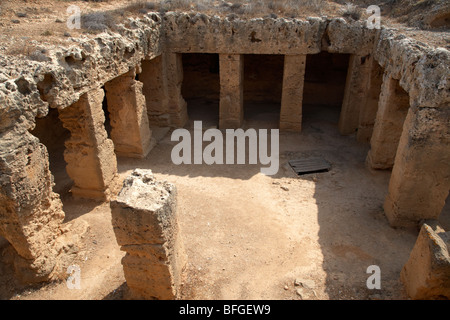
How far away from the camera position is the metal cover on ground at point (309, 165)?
906cm

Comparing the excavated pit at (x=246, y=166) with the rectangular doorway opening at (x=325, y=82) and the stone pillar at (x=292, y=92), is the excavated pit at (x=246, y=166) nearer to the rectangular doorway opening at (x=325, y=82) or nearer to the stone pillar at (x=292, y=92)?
the stone pillar at (x=292, y=92)

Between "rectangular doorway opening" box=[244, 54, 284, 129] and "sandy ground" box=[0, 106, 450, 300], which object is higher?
"rectangular doorway opening" box=[244, 54, 284, 129]

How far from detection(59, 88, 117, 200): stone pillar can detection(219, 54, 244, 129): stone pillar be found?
175 inches

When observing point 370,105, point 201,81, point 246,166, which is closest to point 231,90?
point 246,166

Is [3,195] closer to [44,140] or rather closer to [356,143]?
[44,140]

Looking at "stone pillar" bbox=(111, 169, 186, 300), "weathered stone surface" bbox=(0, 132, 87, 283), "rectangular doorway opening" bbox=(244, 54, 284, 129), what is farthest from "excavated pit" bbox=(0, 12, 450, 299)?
"rectangular doorway opening" bbox=(244, 54, 284, 129)

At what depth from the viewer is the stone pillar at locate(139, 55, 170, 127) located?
33.9ft

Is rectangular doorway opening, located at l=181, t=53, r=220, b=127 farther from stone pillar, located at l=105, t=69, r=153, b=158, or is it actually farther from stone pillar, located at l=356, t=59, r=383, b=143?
stone pillar, located at l=356, t=59, r=383, b=143

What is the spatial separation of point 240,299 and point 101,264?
264 cm

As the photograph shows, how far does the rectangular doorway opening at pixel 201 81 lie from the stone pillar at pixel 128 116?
13.4 feet

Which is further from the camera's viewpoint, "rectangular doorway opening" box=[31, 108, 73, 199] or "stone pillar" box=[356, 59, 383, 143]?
"stone pillar" box=[356, 59, 383, 143]

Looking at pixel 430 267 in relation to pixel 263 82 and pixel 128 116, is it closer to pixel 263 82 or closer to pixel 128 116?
pixel 128 116
